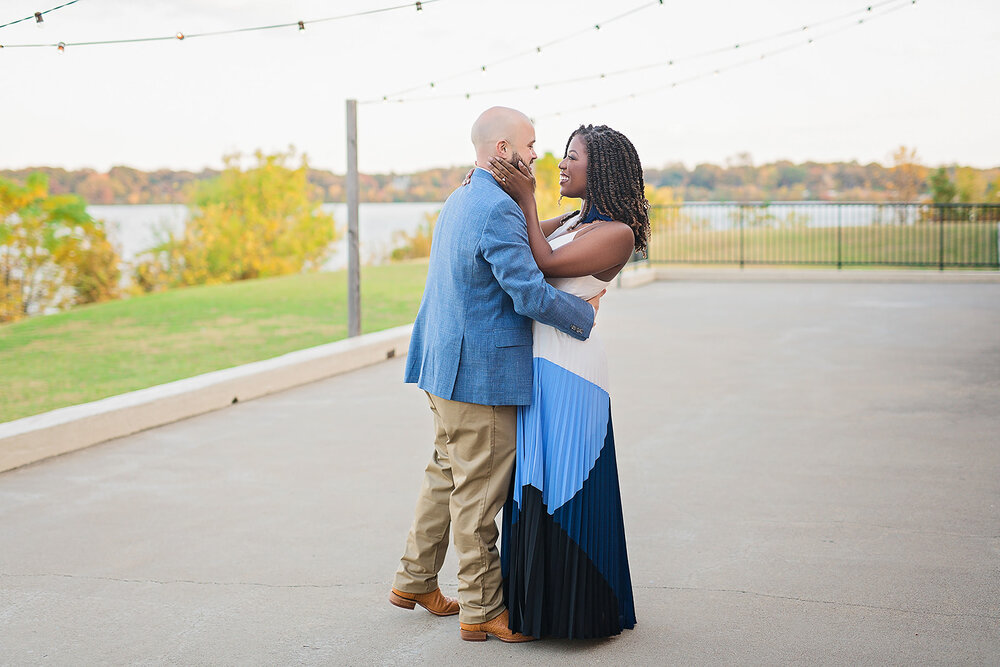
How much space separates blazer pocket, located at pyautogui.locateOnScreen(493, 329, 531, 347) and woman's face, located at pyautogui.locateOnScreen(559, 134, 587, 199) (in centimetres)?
45

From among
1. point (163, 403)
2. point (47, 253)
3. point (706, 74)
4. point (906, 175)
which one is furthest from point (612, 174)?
point (906, 175)

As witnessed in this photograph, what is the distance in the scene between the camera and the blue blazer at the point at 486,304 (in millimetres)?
2920

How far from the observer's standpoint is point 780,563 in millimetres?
3893

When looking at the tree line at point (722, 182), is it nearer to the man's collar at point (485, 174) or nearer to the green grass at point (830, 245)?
the green grass at point (830, 245)

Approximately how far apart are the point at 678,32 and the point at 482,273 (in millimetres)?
14304

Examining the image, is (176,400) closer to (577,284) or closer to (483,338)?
(483,338)

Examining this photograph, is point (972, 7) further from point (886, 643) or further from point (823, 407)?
point (886, 643)

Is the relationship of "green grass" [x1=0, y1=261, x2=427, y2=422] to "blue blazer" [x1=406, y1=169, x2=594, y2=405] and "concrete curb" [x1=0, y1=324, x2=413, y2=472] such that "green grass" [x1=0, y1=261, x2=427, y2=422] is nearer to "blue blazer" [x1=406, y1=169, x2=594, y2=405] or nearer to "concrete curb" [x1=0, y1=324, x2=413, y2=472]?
"concrete curb" [x1=0, y1=324, x2=413, y2=472]

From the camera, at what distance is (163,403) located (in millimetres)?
6457

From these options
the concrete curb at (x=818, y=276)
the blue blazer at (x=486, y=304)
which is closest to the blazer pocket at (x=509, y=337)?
the blue blazer at (x=486, y=304)

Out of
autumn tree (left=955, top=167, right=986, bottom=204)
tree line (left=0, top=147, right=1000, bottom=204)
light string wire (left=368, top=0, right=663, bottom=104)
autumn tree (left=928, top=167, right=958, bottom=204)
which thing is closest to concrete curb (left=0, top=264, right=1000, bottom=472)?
light string wire (left=368, top=0, right=663, bottom=104)

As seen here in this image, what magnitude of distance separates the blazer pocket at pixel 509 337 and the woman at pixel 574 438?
0.05 m

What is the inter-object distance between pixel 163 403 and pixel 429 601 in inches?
144

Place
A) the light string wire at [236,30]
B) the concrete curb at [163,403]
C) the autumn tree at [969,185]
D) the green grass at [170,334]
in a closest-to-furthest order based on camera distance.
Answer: the concrete curb at [163,403], the light string wire at [236,30], the green grass at [170,334], the autumn tree at [969,185]
